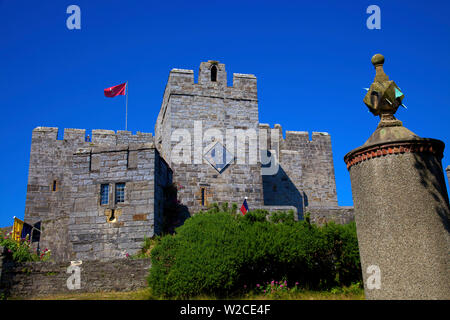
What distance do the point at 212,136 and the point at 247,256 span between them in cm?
956

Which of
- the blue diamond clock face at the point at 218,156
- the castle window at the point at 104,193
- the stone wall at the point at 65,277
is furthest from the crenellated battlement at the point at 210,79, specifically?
the stone wall at the point at 65,277

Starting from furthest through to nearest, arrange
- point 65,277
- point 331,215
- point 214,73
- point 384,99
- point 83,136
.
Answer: point 83,136
point 214,73
point 331,215
point 65,277
point 384,99

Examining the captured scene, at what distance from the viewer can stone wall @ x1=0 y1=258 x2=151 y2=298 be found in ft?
42.2

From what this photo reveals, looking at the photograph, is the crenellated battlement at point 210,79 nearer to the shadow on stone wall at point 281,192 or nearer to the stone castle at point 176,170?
the stone castle at point 176,170

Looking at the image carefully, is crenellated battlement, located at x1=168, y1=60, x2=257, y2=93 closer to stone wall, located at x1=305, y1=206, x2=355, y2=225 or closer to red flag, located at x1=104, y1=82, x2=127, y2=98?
red flag, located at x1=104, y1=82, x2=127, y2=98

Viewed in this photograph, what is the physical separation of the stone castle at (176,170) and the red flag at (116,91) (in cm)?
243


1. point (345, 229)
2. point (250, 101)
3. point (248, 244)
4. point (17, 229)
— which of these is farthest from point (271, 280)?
point (17, 229)

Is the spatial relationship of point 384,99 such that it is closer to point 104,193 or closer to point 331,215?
point 104,193

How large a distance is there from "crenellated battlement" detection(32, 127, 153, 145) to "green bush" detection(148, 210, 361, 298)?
1411cm

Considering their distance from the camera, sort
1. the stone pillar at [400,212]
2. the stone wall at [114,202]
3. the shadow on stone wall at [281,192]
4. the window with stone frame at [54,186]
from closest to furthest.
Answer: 1. the stone pillar at [400,212]
2. the stone wall at [114,202]
3. the window with stone frame at [54,186]
4. the shadow on stone wall at [281,192]

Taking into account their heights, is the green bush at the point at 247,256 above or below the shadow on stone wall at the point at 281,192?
below

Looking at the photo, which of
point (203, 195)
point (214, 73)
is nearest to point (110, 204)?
point (203, 195)

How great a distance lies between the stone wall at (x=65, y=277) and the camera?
12859 mm

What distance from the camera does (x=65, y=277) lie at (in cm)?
1309
